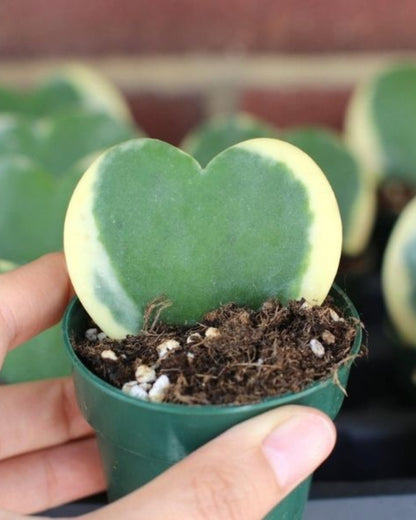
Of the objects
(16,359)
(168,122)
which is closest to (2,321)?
(16,359)

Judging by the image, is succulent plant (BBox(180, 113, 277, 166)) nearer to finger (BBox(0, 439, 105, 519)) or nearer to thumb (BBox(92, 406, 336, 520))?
finger (BBox(0, 439, 105, 519))

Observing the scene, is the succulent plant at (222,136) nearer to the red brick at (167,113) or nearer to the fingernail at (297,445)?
the red brick at (167,113)

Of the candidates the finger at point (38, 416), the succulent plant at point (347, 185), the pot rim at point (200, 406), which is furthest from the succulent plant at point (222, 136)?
the pot rim at point (200, 406)

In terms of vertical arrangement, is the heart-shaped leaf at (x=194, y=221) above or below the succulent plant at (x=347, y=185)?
above

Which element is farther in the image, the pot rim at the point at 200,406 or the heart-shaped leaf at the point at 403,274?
the heart-shaped leaf at the point at 403,274

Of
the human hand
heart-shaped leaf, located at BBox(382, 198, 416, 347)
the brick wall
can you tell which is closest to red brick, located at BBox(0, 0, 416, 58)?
the brick wall

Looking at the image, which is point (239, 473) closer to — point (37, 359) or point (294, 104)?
point (37, 359)
